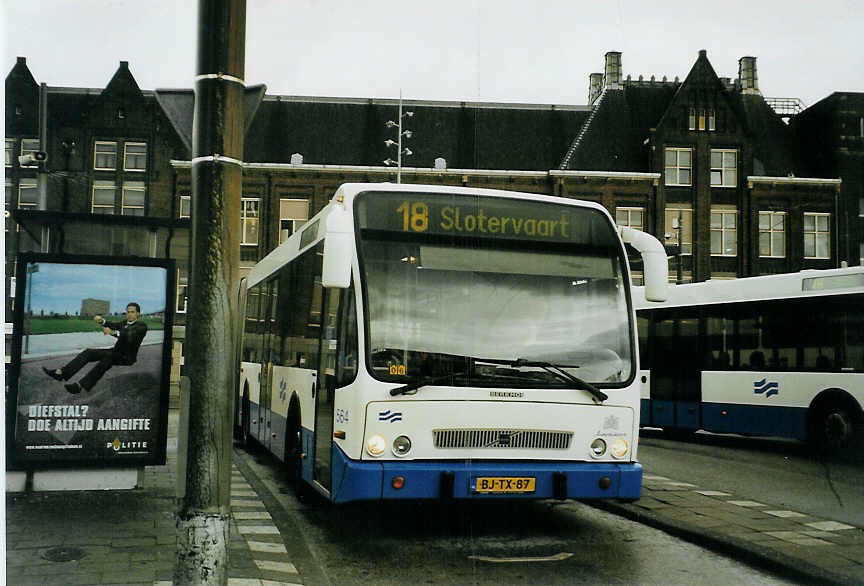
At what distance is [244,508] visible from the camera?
941 centimetres

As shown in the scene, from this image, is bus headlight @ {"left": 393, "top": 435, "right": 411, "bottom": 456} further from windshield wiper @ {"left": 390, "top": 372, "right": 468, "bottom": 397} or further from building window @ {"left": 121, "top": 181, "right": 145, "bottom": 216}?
building window @ {"left": 121, "top": 181, "right": 145, "bottom": 216}

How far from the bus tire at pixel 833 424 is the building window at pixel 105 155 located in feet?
107

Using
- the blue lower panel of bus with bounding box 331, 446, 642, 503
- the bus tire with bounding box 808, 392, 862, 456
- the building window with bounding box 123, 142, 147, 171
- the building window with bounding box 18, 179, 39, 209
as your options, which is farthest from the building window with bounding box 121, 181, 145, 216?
the blue lower panel of bus with bounding box 331, 446, 642, 503

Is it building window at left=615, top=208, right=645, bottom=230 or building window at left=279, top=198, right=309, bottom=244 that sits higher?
building window at left=615, top=208, right=645, bottom=230

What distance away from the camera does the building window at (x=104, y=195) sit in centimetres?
4009

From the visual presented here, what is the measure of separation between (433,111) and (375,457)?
41371mm

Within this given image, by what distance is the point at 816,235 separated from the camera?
149ft

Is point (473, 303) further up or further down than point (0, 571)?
further up

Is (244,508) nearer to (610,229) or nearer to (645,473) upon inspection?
(610,229)

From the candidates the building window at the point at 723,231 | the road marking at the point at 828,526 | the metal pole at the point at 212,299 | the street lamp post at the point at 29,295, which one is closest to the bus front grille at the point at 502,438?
the road marking at the point at 828,526

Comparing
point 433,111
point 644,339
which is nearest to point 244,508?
point 644,339

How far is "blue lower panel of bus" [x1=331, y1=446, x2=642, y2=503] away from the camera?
Result: 7.44 meters

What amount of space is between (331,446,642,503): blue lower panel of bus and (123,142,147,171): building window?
3543cm

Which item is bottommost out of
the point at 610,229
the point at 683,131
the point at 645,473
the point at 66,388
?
the point at 645,473
